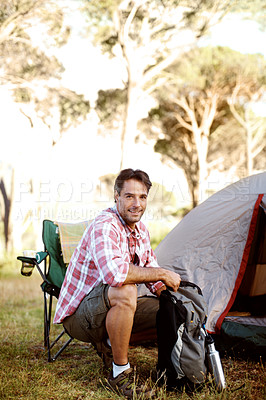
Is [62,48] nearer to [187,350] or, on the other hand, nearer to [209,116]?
[209,116]

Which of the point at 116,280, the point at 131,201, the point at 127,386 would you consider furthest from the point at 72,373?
the point at 131,201

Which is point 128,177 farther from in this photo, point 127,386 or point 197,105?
point 197,105

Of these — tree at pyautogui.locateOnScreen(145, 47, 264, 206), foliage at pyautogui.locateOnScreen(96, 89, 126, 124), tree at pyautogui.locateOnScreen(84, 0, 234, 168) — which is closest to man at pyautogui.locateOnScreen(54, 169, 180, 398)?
tree at pyautogui.locateOnScreen(84, 0, 234, 168)

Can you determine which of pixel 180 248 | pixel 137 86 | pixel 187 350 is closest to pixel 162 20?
pixel 137 86

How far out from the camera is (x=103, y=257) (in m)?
1.90

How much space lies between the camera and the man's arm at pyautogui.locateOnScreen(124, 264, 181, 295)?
6.18 feet

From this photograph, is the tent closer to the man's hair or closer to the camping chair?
the camping chair

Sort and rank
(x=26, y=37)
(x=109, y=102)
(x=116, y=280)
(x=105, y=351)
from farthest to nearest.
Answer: (x=109, y=102)
(x=26, y=37)
(x=105, y=351)
(x=116, y=280)

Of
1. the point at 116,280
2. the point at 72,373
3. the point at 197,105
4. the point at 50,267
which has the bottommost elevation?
the point at 72,373

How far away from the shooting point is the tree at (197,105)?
9251 millimetres

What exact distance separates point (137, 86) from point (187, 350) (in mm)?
5827

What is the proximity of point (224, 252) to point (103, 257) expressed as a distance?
3.67ft

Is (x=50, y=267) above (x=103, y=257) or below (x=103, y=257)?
below

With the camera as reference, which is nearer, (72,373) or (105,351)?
(105,351)
